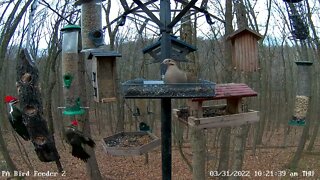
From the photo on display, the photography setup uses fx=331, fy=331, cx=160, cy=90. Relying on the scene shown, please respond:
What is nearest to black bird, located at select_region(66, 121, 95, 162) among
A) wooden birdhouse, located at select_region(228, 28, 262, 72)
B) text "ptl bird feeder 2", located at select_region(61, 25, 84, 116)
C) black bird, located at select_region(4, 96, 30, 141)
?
text "ptl bird feeder 2", located at select_region(61, 25, 84, 116)

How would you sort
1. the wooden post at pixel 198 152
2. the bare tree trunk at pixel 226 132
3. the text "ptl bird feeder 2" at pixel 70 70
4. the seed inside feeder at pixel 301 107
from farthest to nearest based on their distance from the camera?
the bare tree trunk at pixel 226 132 < the wooden post at pixel 198 152 < the seed inside feeder at pixel 301 107 < the text "ptl bird feeder 2" at pixel 70 70

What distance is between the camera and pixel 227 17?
23.7 feet

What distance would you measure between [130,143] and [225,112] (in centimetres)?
105

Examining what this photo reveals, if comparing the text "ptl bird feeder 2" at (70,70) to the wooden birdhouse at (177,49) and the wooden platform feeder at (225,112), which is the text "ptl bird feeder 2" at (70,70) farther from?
the wooden platform feeder at (225,112)

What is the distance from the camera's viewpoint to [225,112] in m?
3.52

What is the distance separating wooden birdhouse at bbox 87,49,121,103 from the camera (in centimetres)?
312

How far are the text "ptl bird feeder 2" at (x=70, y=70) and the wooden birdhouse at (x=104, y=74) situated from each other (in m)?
0.24

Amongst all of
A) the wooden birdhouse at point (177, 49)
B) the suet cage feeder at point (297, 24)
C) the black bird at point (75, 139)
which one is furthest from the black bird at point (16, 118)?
the suet cage feeder at point (297, 24)

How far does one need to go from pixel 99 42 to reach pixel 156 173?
828cm

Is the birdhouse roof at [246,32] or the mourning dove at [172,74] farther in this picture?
the birdhouse roof at [246,32]

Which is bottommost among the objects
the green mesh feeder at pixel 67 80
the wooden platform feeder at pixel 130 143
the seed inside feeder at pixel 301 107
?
the wooden platform feeder at pixel 130 143

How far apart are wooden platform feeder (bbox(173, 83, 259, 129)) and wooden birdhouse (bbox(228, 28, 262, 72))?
0.43 metres

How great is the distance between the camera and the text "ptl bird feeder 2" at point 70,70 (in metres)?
3.23

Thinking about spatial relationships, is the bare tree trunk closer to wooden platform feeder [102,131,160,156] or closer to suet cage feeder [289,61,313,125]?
suet cage feeder [289,61,313,125]
